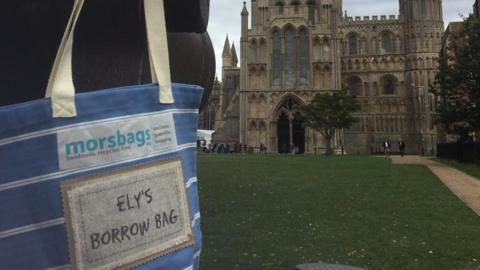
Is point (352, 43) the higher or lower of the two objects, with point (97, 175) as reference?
higher

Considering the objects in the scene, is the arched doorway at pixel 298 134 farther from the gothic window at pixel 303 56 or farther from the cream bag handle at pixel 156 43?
the cream bag handle at pixel 156 43

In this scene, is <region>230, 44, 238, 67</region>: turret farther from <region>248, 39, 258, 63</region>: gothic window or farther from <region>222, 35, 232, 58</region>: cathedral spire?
<region>248, 39, 258, 63</region>: gothic window

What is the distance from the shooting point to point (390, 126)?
51.8 metres

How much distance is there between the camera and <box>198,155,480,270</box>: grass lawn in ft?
15.4

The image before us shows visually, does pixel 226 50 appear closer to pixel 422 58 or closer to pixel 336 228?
pixel 422 58

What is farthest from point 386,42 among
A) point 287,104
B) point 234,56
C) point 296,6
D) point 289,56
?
point 234,56

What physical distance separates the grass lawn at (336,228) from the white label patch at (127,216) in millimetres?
3220

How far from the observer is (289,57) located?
4953 cm

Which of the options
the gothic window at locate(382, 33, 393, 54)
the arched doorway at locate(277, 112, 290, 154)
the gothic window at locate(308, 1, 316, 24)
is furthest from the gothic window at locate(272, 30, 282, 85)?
the gothic window at locate(382, 33, 393, 54)

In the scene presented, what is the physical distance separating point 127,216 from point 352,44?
57230 millimetres

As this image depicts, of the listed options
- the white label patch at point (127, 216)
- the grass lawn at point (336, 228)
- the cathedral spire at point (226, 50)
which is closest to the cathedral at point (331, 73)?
the cathedral spire at point (226, 50)

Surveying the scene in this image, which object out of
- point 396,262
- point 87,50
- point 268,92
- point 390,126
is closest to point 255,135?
point 268,92

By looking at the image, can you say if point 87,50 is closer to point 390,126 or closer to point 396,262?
point 396,262

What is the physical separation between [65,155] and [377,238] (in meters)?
5.34
